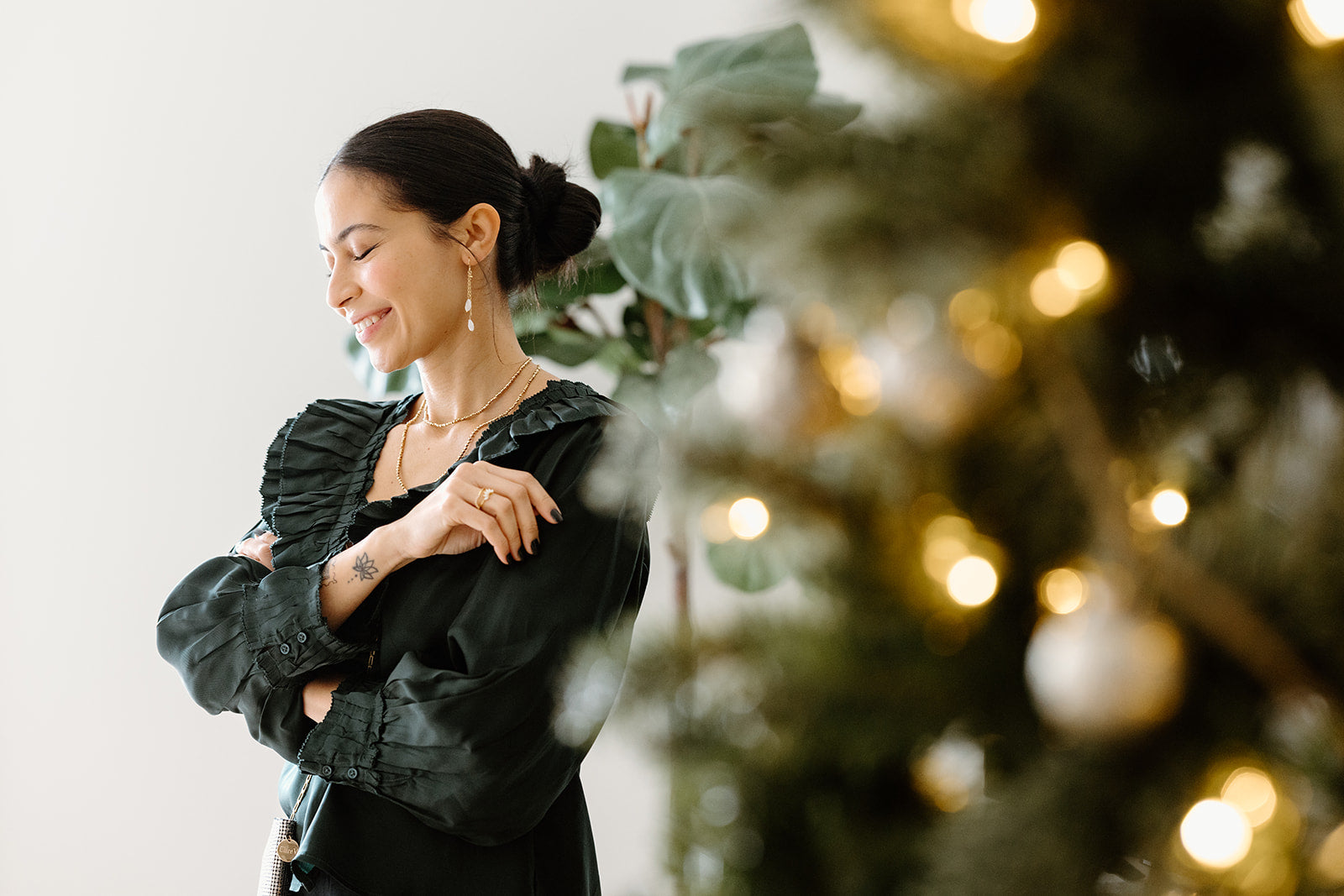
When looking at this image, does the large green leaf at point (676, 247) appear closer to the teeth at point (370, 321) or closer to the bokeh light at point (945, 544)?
the teeth at point (370, 321)

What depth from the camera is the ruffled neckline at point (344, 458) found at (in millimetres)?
1085

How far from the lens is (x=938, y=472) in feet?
1.25

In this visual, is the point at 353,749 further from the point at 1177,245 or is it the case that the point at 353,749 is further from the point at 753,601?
the point at 1177,245

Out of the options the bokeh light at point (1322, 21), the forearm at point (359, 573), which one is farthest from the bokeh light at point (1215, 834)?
the forearm at point (359, 573)

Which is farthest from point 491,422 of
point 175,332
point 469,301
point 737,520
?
point 175,332

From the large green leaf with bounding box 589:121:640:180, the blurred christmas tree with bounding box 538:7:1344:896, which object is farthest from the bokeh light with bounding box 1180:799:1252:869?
the large green leaf with bounding box 589:121:640:180

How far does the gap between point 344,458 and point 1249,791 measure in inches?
42.0

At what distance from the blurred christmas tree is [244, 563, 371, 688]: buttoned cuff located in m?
0.68

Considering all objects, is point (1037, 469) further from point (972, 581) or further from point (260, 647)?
point (260, 647)

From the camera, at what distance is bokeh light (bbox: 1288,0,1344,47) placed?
1.01 feet

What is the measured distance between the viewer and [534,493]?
1.00 meters

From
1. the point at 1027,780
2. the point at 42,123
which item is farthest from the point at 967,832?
the point at 42,123

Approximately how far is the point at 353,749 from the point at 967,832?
2.49ft

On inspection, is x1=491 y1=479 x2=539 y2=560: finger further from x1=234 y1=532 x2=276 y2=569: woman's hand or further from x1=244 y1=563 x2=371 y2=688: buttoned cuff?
x1=234 y1=532 x2=276 y2=569: woman's hand
